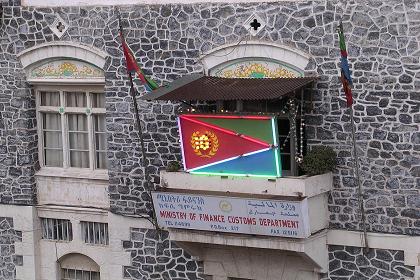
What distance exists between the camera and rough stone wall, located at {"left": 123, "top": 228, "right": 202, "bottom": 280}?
18.8m

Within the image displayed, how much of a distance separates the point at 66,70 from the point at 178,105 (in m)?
2.27

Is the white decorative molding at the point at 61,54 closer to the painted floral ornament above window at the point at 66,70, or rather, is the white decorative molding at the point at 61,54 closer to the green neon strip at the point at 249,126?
the painted floral ornament above window at the point at 66,70

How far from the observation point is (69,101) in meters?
19.8

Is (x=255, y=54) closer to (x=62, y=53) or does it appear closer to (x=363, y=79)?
(x=363, y=79)

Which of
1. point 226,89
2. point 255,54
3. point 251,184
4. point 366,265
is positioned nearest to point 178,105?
point 226,89

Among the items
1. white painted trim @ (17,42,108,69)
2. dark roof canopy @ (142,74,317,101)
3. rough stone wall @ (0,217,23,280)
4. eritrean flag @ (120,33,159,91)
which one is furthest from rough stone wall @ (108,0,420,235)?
rough stone wall @ (0,217,23,280)

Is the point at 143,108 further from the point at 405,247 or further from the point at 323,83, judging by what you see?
the point at 405,247

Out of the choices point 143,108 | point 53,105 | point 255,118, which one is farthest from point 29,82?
point 255,118

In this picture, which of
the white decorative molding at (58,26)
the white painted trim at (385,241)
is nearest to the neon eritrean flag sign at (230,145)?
the white painted trim at (385,241)

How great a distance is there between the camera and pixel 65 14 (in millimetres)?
19375

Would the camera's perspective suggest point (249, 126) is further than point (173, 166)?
No

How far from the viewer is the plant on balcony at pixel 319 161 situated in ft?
55.5

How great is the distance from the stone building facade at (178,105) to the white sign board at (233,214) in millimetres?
998

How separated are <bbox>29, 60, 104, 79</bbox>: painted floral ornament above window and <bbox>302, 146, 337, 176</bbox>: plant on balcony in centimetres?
419
